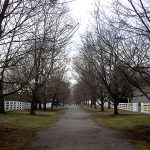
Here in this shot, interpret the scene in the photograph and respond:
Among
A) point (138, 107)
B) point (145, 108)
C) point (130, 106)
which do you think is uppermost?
point (130, 106)

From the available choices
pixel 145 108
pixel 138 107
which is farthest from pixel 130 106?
pixel 145 108

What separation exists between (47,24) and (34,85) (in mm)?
16005

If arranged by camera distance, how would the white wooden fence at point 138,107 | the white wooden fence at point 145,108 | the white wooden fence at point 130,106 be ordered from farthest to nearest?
the white wooden fence at point 130,106 → the white wooden fence at point 138,107 → the white wooden fence at point 145,108

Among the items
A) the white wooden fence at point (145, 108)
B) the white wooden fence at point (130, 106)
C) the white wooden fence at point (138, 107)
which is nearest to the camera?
the white wooden fence at point (145, 108)

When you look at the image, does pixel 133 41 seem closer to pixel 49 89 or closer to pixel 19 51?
pixel 19 51

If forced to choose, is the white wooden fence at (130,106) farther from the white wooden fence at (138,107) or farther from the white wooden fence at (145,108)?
the white wooden fence at (145,108)

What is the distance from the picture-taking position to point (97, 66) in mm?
40469

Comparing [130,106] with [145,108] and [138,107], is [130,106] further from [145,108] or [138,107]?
[145,108]

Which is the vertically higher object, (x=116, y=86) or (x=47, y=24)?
(x=47, y=24)

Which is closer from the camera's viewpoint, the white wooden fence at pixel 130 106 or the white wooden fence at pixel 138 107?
the white wooden fence at pixel 138 107

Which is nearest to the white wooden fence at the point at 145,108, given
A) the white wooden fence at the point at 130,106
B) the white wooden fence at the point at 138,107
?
the white wooden fence at the point at 138,107

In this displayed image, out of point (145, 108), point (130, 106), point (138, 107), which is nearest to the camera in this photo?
point (145, 108)

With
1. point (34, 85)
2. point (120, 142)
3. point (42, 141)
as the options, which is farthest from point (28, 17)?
point (34, 85)

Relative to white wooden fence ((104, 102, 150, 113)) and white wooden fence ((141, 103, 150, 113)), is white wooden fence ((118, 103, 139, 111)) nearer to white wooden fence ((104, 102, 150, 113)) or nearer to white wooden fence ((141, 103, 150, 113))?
white wooden fence ((104, 102, 150, 113))
